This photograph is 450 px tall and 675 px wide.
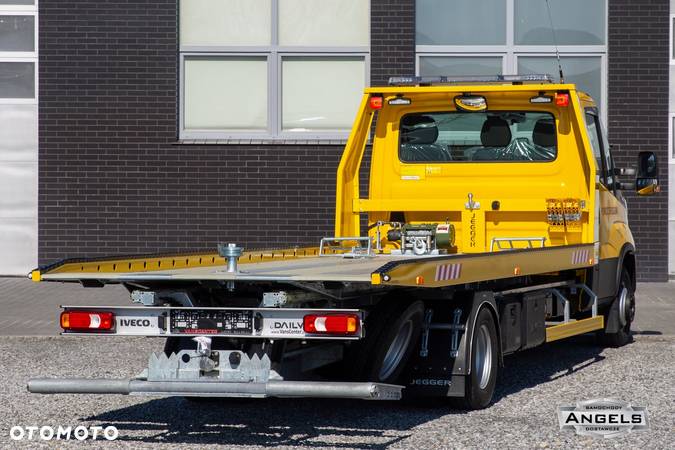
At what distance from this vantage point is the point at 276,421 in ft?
28.7

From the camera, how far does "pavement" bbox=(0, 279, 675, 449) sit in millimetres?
8008

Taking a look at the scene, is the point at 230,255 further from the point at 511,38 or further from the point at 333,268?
the point at 511,38

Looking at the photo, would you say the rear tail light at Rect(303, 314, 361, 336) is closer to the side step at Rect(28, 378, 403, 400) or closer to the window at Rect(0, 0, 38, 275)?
the side step at Rect(28, 378, 403, 400)

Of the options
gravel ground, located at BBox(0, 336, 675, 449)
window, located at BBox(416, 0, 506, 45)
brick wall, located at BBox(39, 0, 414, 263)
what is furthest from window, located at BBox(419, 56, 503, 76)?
gravel ground, located at BBox(0, 336, 675, 449)

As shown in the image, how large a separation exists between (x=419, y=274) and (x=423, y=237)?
12.1 feet

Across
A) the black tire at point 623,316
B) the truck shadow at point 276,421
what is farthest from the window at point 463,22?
the truck shadow at point 276,421

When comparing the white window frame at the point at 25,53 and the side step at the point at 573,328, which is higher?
the white window frame at the point at 25,53

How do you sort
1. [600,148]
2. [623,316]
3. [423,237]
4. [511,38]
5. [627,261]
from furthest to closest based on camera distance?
[511,38], [627,261], [623,316], [600,148], [423,237]

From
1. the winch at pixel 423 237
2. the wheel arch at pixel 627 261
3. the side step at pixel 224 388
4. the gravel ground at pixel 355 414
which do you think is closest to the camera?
the side step at pixel 224 388

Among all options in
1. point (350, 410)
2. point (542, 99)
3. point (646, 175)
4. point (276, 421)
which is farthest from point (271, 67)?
point (276, 421)

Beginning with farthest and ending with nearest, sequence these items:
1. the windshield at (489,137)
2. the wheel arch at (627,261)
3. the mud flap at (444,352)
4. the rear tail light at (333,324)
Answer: the wheel arch at (627,261) → the windshield at (489,137) → the mud flap at (444,352) → the rear tail light at (333,324)

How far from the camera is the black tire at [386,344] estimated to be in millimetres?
8461

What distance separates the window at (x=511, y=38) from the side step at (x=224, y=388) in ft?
38.4

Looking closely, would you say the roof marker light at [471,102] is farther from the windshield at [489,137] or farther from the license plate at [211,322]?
the license plate at [211,322]
